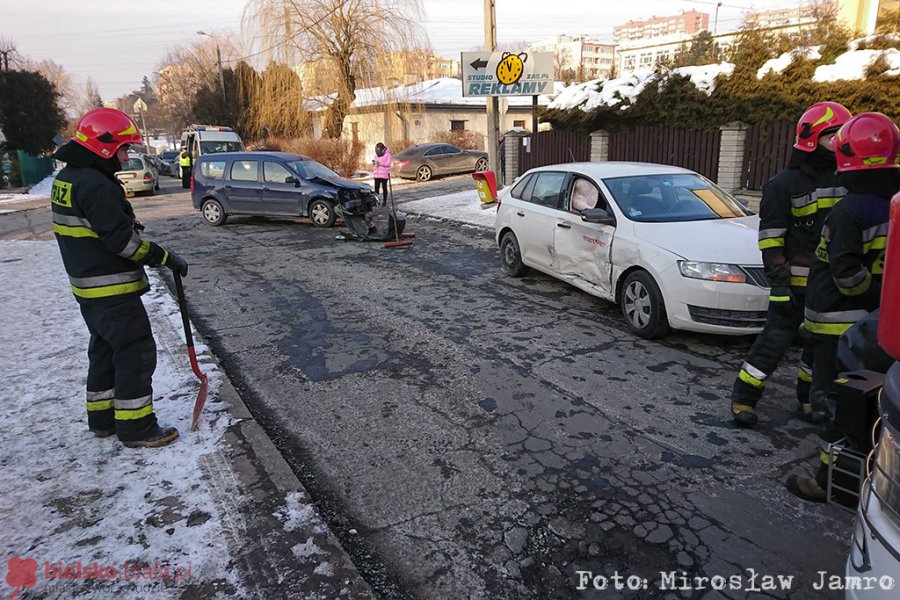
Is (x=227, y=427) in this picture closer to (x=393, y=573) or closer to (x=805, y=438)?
(x=393, y=573)

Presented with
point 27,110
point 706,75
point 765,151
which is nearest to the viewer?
point 765,151

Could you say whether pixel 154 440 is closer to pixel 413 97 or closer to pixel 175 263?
pixel 175 263

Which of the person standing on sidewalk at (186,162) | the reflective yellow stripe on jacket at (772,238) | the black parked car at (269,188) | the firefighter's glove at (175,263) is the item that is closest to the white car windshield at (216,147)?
the person standing on sidewalk at (186,162)

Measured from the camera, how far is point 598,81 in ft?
51.0

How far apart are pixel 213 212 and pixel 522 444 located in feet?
41.2

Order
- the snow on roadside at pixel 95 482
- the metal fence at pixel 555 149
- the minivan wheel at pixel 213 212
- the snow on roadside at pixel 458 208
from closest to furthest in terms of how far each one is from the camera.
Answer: the snow on roadside at pixel 95 482
the snow on roadside at pixel 458 208
the minivan wheel at pixel 213 212
the metal fence at pixel 555 149

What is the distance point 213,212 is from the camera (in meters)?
→ 14.4

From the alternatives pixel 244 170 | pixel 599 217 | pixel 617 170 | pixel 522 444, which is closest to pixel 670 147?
pixel 617 170

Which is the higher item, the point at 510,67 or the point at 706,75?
the point at 510,67

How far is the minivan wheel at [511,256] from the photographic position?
799 cm

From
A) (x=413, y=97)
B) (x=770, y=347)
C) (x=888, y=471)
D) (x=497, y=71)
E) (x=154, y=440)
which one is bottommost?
(x=154, y=440)

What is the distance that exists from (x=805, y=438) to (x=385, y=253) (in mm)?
7737

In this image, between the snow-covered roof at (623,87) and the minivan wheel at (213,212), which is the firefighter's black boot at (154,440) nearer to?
the minivan wheel at (213,212)

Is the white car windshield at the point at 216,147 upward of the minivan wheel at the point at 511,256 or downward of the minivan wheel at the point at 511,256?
upward
